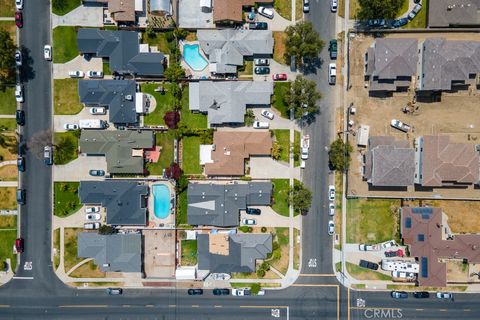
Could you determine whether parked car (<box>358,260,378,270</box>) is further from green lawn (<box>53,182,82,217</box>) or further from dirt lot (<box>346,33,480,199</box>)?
green lawn (<box>53,182,82,217</box>)

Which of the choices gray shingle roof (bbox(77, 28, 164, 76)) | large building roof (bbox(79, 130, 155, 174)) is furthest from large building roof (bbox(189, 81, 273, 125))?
large building roof (bbox(79, 130, 155, 174))

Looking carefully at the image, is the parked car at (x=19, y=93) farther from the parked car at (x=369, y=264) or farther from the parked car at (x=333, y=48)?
the parked car at (x=369, y=264)

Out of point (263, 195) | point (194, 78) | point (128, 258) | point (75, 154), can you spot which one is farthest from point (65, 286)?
point (194, 78)

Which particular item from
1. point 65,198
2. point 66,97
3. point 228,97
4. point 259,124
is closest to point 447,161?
point 259,124

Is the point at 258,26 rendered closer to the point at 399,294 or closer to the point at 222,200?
the point at 222,200

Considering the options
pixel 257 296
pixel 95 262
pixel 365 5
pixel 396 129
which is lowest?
pixel 257 296

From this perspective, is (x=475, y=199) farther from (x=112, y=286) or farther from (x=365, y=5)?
(x=112, y=286)
